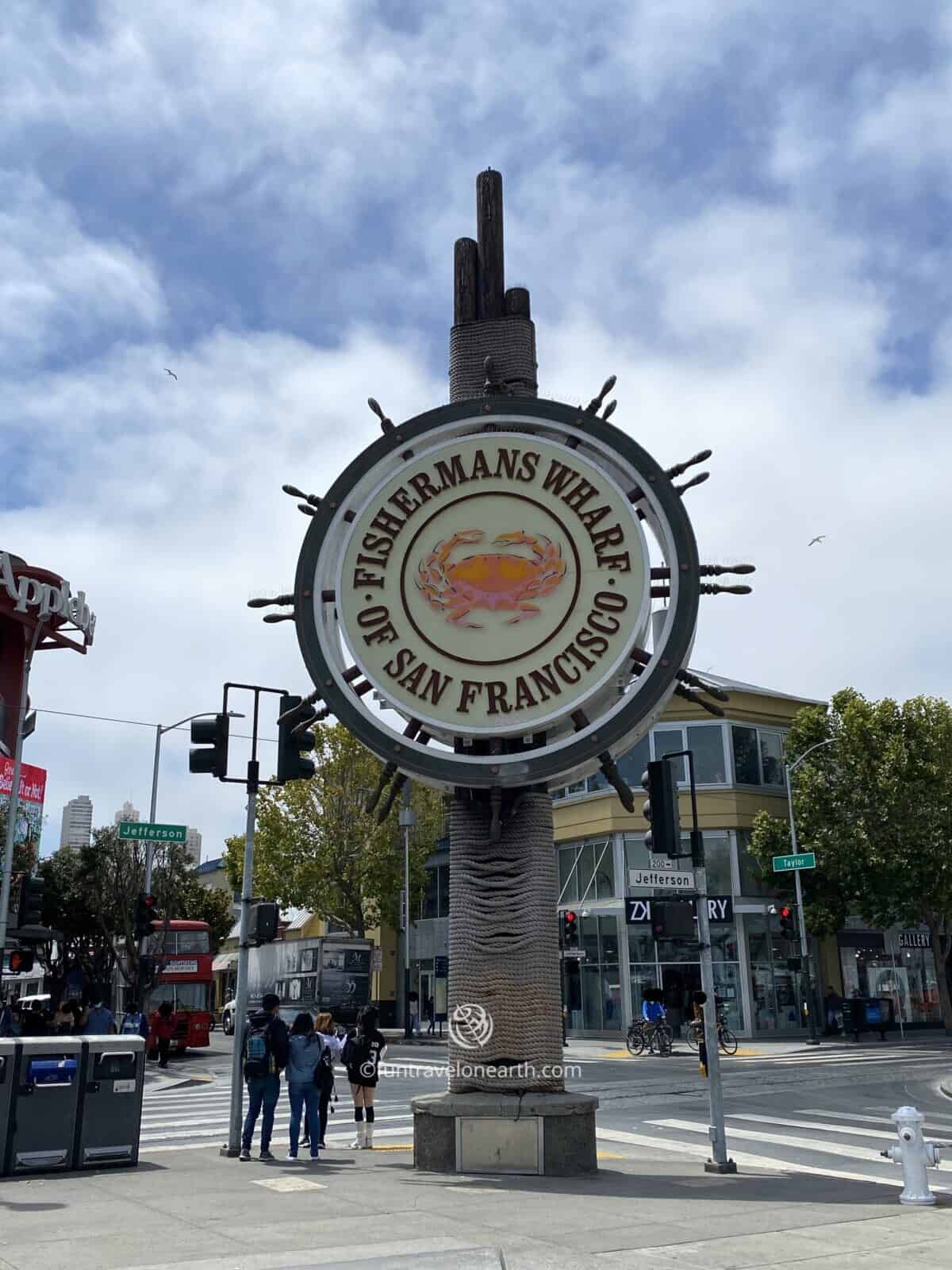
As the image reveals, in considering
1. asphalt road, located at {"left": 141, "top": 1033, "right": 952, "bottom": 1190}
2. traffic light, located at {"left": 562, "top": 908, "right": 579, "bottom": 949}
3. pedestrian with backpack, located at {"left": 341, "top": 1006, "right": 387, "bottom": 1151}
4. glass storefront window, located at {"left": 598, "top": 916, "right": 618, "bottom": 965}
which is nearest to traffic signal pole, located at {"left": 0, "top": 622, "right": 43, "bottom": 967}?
asphalt road, located at {"left": 141, "top": 1033, "right": 952, "bottom": 1190}

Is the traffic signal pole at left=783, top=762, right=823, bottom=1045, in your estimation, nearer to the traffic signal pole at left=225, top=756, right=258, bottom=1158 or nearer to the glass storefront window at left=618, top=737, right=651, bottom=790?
the glass storefront window at left=618, top=737, right=651, bottom=790

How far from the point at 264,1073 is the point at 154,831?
53.3 feet

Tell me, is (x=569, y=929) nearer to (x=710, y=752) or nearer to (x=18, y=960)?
(x=710, y=752)

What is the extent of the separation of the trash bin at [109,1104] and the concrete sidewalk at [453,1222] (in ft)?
0.79

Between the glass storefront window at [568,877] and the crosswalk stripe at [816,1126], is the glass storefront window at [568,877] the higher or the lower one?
the higher one

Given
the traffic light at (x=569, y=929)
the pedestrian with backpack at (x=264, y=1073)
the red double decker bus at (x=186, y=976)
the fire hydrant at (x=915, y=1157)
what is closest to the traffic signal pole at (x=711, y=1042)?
the fire hydrant at (x=915, y=1157)

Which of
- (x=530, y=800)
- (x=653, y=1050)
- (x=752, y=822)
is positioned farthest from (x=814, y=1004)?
(x=530, y=800)

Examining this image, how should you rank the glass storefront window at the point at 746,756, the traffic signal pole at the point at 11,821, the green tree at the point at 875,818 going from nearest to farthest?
the traffic signal pole at the point at 11,821, the green tree at the point at 875,818, the glass storefront window at the point at 746,756

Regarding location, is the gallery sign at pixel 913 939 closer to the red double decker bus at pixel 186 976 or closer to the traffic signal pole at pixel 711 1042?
the red double decker bus at pixel 186 976

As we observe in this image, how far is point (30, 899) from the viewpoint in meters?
24.0

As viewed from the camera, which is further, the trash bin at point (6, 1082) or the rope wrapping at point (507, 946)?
the rope wrapping at point (507, 946)

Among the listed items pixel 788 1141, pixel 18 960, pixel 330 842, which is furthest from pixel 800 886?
pixel 18 960

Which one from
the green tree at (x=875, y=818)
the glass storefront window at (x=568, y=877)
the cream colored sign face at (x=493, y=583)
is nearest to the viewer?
the cream colored sign face at (x=493, y=583)

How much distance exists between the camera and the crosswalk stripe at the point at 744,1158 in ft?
42.0
